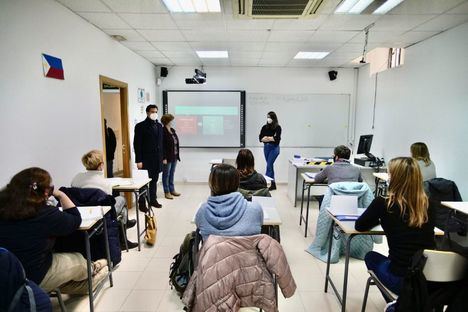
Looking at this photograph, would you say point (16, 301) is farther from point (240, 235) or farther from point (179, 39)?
point (179, 39)

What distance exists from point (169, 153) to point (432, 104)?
4179 millimetres

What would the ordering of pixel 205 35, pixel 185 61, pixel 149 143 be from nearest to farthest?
pixel 205 35
pixel 149 143
pixel 185 61

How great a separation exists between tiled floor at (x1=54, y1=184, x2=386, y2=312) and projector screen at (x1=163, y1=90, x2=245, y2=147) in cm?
289

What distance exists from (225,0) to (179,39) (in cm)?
160

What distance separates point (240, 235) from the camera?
1.63 m

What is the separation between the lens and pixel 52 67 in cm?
286

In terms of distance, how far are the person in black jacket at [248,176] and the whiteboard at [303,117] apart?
3999 millimetres

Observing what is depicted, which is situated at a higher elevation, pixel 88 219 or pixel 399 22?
pixel 399 22

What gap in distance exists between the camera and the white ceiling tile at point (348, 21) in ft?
10.7

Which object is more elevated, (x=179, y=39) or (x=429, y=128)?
(x=179, y=39)

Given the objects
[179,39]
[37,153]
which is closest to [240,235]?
[37,153]

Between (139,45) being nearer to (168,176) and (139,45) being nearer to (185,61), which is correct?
(185,61)

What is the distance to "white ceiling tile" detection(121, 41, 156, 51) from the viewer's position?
4.45 meters

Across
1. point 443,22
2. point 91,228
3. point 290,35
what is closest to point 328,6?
point 290,35
